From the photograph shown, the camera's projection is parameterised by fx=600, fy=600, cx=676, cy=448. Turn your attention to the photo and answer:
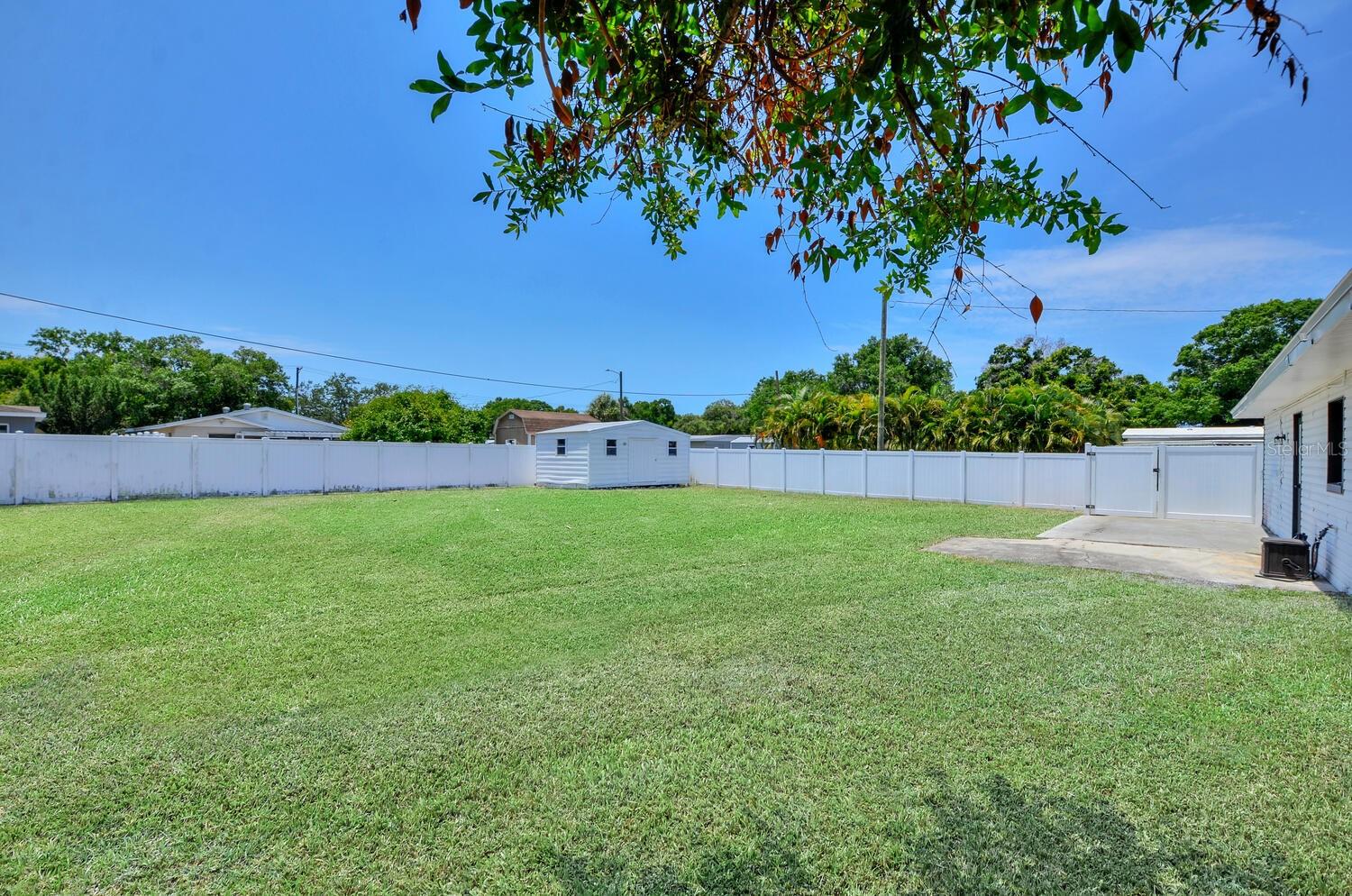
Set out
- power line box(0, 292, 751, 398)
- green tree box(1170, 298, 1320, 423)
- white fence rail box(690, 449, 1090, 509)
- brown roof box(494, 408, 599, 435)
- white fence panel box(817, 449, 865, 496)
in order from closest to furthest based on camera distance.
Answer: white fence rail box(690, 449, 1090, 509), white fence panel box(817, 449, 865, 496), power line box(0, 292, 751, 398), green tree box(1170, 298, 1320, 423), brown roof box(494, 408, 599, 435)

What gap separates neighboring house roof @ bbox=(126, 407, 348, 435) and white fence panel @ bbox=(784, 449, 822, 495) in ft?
65.6

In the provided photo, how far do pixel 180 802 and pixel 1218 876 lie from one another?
3.71 m

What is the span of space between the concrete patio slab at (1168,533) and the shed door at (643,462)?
12591mm

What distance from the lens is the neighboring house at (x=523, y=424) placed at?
3784cm

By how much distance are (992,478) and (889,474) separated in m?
2.55

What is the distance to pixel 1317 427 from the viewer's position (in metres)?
7.04

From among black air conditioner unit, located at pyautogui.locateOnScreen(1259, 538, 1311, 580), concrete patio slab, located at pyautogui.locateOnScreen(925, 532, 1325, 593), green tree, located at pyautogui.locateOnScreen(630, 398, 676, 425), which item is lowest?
concrete patio slab, located at pyautogui.locateOnScreen(925, 532, 1325, 593)

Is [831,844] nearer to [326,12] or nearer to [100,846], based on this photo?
[100,846]

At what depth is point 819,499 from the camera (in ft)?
51.3

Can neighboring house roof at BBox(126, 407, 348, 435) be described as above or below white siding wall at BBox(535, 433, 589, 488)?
above

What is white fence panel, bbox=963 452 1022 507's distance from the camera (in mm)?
13945

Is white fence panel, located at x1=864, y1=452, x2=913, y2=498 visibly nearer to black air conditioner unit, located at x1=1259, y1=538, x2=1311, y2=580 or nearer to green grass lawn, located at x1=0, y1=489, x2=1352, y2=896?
black air conditioner unit, located at x1=1259, y1=538, x2=1311, y2=580

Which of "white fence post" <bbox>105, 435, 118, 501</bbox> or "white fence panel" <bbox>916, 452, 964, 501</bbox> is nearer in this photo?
"white fence post" <bbox>105, 435, 118, 501</bbox>

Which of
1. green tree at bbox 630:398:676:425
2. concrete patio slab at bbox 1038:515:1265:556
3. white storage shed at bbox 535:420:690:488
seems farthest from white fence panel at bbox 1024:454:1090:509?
green tree at bbox 630:398:676:425
